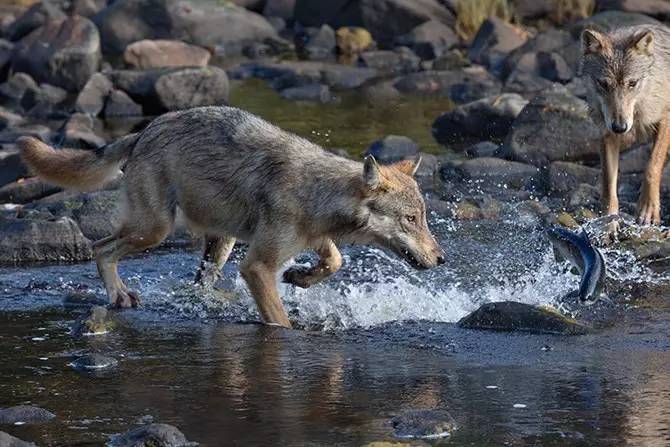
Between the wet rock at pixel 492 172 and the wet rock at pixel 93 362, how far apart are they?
807 centimetres

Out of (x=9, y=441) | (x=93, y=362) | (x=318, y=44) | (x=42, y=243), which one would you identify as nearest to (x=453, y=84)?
(x=318, y=44)

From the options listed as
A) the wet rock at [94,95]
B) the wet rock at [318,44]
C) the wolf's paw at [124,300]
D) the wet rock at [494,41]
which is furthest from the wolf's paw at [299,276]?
the wet rock at [318,44]

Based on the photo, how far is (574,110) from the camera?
56.9 feet

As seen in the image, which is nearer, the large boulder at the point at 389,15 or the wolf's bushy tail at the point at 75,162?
the wolf's bushy tail at the point at 75,162

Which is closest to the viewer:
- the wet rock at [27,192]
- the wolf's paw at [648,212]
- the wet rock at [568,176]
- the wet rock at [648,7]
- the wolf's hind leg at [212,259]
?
the wolf's hind leg at [212,259]

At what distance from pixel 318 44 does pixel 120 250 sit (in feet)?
60.5

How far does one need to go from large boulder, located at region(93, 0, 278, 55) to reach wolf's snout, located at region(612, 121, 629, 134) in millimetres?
16160

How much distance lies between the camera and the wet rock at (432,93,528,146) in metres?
19.0

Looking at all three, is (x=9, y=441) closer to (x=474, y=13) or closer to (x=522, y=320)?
(x=522, y=320)

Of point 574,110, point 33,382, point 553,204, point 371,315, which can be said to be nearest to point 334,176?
point 371,315

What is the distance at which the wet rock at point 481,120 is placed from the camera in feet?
62.4

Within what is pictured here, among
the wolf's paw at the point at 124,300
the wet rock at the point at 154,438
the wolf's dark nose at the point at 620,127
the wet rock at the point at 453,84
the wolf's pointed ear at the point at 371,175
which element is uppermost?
the wet rock at the point at 453,84

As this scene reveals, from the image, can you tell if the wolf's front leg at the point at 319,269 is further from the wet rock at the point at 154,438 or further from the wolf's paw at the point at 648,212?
the wolf's paw at the point at 648,212

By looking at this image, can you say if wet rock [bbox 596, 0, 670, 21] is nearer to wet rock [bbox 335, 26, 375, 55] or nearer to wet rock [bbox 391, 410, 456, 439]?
wet rock [bbox 335, 26, 375, 55]
